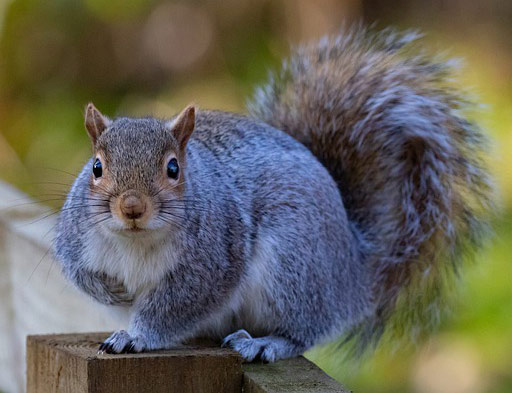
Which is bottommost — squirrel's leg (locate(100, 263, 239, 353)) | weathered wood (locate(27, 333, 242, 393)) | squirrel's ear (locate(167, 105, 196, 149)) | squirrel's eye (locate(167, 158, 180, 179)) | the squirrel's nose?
weathered wood (locate(27, 333, 242, 393))

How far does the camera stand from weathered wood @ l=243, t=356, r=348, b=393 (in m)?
1.04

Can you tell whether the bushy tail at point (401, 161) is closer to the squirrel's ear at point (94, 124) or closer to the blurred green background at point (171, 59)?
the squirrel's ear at point (94, 124)

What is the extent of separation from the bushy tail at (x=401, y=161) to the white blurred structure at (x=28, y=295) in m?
0.56

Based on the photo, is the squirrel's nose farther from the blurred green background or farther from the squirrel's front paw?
the blurred green background

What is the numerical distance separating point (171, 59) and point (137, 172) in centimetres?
264

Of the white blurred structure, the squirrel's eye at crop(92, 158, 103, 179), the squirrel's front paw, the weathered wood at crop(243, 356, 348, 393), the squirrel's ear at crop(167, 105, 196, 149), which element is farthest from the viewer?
the white blurred structure

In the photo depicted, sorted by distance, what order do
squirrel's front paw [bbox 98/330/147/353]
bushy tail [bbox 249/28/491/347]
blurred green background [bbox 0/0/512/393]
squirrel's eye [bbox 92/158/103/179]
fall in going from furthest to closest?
blurred green background [bbox 0/0/512/393], bushy tail [bbox 249/28/491/347], squirrel's eye [bbox 92/158/103/179], squirrel's front paw [bbox 98/330/147/353]

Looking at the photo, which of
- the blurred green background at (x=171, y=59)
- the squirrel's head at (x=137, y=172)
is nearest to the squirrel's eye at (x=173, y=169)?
the squirrel's head at (x=137, y=172)

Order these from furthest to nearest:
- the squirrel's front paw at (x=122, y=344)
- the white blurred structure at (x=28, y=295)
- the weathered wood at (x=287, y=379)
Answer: the white blurred structure at (x=28, y=295) < the squirrel's front paw at (x=122, y=344) < the weathered wood at (x=287, y=379)

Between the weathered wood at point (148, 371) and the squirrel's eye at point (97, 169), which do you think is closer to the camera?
the weathered wood at point (148, 371)

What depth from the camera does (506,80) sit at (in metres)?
3.61

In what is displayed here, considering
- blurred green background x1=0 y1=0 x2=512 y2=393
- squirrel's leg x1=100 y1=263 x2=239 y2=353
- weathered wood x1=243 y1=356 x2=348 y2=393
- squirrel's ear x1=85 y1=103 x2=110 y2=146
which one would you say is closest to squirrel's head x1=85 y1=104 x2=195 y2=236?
squirrel's ear x1=85 y1=103 x2=110 y2=146

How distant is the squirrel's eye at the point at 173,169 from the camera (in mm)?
1338

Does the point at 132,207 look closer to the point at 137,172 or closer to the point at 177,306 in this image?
the point at 137,172
